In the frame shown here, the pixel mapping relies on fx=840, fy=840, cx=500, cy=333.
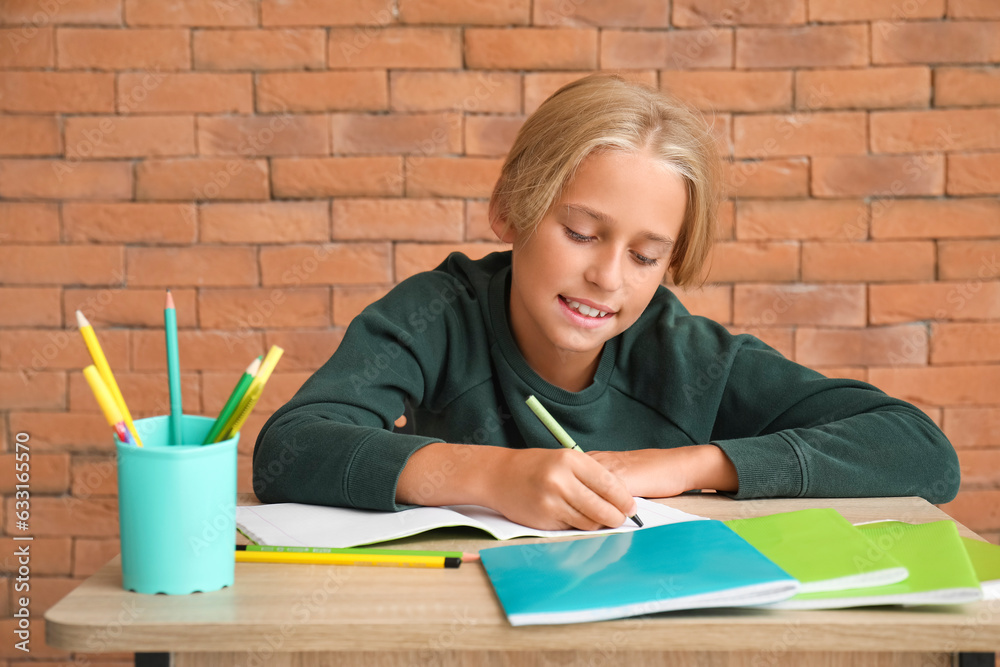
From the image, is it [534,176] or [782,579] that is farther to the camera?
[534,176]

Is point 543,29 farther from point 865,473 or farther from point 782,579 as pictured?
point 782,579

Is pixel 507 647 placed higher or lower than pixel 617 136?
lower

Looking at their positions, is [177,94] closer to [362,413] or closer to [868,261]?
[362,413]

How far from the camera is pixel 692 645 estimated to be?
54cm

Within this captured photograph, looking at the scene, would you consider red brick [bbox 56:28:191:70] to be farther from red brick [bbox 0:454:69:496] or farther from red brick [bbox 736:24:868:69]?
red brick [bbox 736:24:868:69]

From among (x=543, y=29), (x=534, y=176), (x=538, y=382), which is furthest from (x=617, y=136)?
(x=543, y=29)

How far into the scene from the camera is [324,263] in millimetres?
1823

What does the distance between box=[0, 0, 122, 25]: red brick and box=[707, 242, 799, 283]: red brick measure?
1402 millimetres

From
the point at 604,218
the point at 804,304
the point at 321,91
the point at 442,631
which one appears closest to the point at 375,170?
the point at 321,91

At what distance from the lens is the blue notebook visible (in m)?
0.54

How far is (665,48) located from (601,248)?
0.92 m

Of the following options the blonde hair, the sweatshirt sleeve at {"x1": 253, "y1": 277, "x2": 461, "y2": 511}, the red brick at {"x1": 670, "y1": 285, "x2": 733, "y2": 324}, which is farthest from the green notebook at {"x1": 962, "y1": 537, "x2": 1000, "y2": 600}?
the red brick at {"x1": 670, "y1": 285, "x2": 733, "y2": 324}

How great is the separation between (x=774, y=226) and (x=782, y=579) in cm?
141

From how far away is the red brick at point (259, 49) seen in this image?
1.79m
